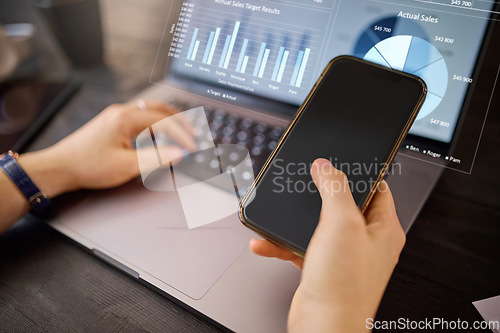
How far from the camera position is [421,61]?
1.15 feet

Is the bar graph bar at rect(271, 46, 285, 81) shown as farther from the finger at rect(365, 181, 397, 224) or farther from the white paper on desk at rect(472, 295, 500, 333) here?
the white paper on desk at rect(472, 295, 500, 333)

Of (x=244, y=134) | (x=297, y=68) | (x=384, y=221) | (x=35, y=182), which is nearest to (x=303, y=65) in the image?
(x=297, y=68)

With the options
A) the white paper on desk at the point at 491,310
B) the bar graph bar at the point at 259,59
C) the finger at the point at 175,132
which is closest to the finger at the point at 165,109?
the finger at the point at 175,132

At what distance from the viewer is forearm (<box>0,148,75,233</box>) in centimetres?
36

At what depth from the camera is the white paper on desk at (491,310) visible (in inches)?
11.2

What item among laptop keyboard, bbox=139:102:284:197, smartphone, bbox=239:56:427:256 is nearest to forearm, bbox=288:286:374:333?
smartphone, bbox=239:56:427:256

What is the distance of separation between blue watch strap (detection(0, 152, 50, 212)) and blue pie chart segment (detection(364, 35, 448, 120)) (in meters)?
0.41

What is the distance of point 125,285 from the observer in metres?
0.32

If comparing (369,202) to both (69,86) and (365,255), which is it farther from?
(69,86)

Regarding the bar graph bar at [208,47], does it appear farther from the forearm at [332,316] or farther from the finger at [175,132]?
the forearm at [332,316]

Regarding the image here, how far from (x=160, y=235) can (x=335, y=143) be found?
0.20 metres

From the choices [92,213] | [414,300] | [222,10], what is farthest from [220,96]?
[414,300]

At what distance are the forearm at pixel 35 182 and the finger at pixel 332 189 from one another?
296 millimetres

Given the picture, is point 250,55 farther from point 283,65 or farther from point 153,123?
point 153,123
